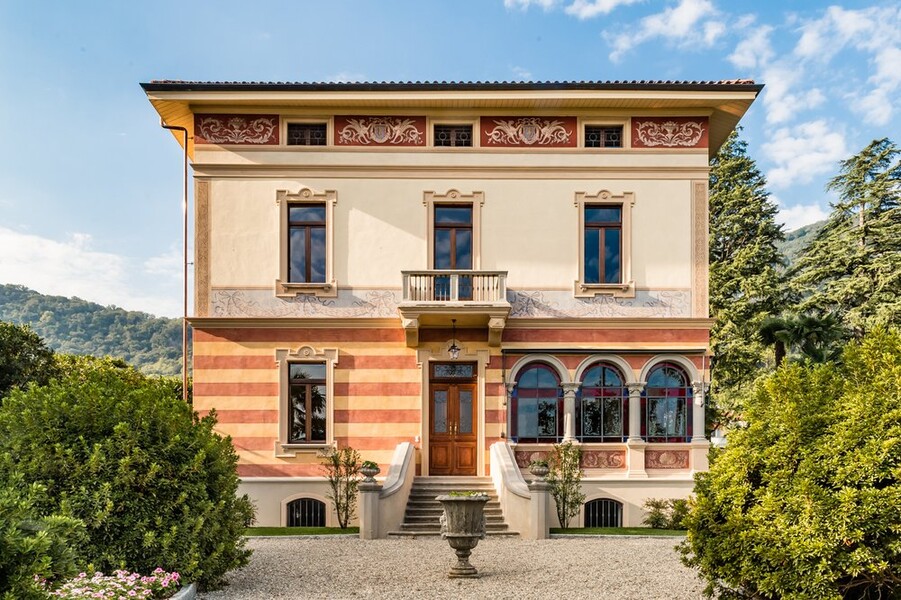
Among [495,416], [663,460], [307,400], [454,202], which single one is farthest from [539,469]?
[454,202]

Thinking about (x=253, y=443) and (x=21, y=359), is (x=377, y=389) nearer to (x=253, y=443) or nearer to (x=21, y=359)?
(x=253, y=443)

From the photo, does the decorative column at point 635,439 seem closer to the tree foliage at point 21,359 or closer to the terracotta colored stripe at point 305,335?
the terracotta colored stripe at point 305,335

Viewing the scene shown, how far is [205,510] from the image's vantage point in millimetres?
9609

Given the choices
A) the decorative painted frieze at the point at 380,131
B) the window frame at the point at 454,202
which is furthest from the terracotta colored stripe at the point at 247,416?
the decorative painted frieze at the point at 380,131

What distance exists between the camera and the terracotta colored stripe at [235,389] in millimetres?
19016

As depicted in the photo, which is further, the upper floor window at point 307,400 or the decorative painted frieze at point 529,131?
the decorative painted frieze at point 529,131

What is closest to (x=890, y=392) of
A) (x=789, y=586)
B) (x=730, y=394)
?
(x=789, y=586)

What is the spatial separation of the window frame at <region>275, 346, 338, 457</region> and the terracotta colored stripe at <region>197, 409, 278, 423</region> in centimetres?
20

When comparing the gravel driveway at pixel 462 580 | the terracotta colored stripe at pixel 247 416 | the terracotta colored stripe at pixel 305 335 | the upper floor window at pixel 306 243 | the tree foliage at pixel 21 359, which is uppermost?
the upper floor window at pixel 306 243

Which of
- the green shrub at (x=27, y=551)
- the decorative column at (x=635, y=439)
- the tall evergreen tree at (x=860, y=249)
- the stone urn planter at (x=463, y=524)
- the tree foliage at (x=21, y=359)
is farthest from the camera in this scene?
the tall evergreen tree at (x=860, y=249)

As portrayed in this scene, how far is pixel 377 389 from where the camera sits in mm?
19141

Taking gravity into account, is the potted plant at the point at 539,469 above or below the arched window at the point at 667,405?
below

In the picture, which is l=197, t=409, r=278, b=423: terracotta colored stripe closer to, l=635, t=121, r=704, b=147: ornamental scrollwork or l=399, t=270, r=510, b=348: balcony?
l=399, t=270, r=510, b=348: balcony

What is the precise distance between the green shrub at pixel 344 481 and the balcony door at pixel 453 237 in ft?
16.6
